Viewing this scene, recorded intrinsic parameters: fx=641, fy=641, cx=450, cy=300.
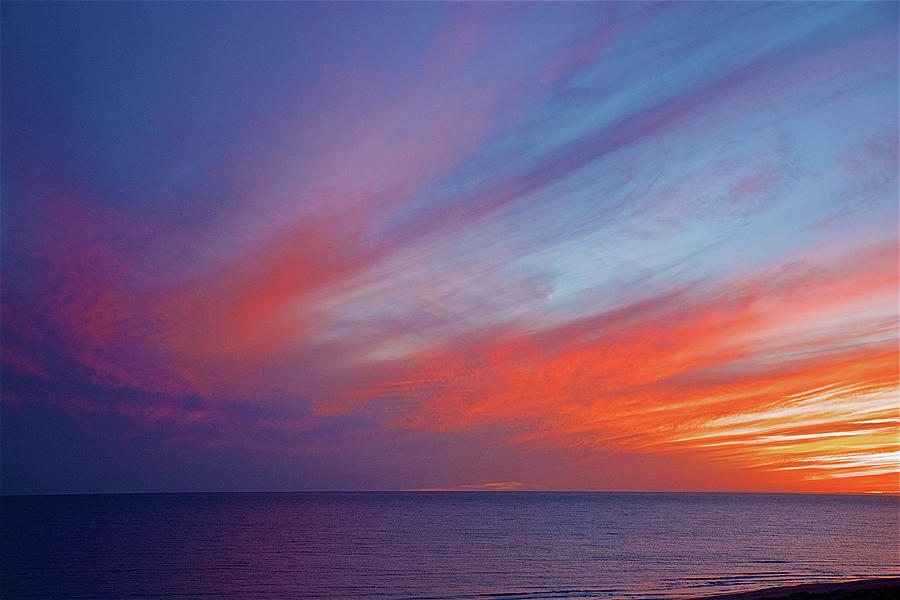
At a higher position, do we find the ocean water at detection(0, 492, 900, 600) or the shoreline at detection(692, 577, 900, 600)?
the shoreline at detection(692, 577, 900, 600)

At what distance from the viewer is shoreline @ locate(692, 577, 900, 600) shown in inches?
1167

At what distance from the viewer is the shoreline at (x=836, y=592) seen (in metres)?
29.6

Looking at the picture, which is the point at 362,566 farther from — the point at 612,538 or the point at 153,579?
the point at 612,538

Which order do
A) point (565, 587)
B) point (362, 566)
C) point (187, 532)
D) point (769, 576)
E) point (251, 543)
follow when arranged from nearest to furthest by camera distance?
point (565, 587) < point (769, 576) < point (362, 566) < point (251, 543) < point (187, 532)

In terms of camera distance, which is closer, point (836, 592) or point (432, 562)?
point (836, 592)

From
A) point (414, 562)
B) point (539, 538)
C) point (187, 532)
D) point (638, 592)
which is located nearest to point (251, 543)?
point (187, 532)

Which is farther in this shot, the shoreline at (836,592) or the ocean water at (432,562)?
the ocean water at (432,562)

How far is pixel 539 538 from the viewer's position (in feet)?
287

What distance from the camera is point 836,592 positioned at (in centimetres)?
3195

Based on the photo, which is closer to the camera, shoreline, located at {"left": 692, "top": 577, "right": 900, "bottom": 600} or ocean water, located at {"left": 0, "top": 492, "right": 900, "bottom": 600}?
shoreline, located at {"left": 692, "top": 577, "right": 900, "bottom": 600}

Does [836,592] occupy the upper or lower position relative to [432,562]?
upper

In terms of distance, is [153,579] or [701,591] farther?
[153,579]

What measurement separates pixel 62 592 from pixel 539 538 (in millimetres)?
58132

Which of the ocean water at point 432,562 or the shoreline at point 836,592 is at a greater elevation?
the shoreline at point 836,592
